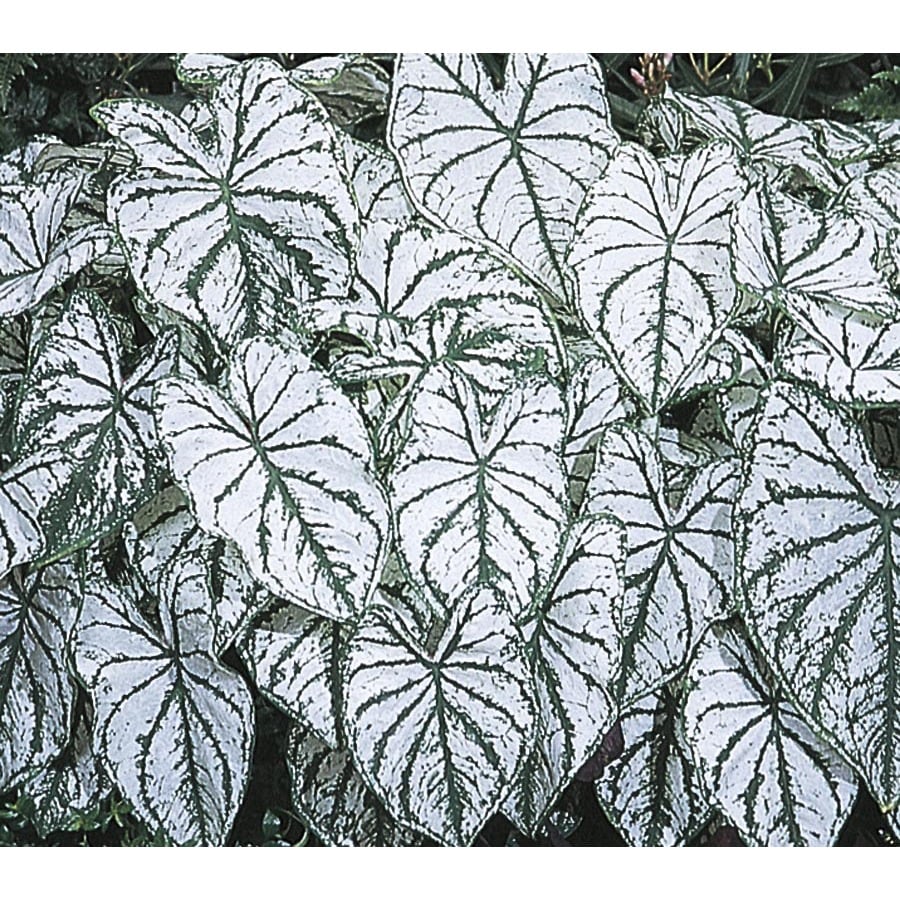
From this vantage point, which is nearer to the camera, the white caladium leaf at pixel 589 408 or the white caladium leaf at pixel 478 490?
the white caladium leaf at pixel 478 490

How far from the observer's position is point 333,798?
1.41 metres

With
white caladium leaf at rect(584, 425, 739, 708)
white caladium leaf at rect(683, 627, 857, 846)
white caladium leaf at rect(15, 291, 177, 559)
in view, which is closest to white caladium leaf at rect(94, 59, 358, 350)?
white caladium leaf at rect(15, 291, 177, 559)

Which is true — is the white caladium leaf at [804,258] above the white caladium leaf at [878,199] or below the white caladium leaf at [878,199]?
below

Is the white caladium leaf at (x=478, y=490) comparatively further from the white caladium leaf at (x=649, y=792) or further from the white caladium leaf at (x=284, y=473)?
the white caladium leaf at (x=649, y=792)

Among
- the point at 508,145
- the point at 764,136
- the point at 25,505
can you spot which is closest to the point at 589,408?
the point at 508,145

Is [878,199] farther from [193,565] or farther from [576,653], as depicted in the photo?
[193,565]

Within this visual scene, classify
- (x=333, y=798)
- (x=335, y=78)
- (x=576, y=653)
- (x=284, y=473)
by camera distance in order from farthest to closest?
(x=335, y=78)
(x=333, y=798)
(x=576, y=653)
(x=284, y=473)

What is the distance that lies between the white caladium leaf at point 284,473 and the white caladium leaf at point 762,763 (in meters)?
0.39

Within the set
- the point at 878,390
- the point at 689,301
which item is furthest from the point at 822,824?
the point at 689,301

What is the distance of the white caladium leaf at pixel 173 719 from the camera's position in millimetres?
1350

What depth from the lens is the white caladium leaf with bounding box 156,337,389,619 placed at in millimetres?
1151

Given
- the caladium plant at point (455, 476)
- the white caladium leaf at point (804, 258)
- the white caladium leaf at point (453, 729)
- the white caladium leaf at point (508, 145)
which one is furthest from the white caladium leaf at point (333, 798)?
the white caladium leaf at point (804, 258)

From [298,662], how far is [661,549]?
40 centimetres

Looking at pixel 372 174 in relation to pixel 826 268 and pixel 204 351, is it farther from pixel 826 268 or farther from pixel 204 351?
pixel 826 268
